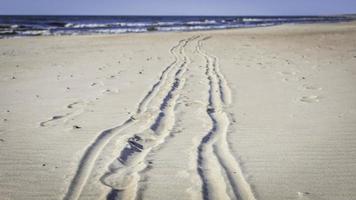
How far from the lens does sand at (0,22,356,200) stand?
2.73 metres

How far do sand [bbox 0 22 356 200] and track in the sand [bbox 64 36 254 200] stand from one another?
0.4 inches

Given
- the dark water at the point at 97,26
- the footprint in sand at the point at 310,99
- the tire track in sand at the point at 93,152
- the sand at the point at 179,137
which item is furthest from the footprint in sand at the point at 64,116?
the dark water at the point at 97,26

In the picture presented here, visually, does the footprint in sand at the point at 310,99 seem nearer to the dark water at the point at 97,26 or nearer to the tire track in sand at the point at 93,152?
the tire track in sand at the point at 93,152

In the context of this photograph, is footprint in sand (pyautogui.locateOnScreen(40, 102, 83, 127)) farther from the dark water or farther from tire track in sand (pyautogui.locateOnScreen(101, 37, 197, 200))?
the dark water

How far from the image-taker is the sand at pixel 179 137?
2729 millimetres

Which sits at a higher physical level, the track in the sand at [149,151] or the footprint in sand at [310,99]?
the footprint in sand at [310,99]

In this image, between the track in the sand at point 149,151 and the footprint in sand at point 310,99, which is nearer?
the track in the sand at point 149,151

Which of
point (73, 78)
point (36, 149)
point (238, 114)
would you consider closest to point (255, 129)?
point (238, 114)

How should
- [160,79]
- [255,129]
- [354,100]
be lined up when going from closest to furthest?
[255,129] → [354,100] → [160,79]

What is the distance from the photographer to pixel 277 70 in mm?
7793

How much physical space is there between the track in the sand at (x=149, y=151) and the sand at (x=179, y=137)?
0.04 ft

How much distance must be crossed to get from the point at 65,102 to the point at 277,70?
191 inches

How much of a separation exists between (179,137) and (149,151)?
491 millimetres

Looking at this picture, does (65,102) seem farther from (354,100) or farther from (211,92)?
(354,100)
